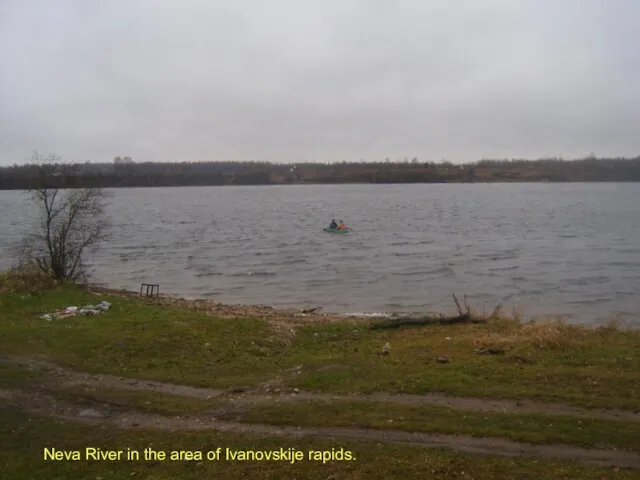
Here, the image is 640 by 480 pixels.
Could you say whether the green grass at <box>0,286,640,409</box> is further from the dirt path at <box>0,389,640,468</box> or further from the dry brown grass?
the dirt path at <box>0,389,640,468</box>

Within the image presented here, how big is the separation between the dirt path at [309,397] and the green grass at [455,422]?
0.31 m

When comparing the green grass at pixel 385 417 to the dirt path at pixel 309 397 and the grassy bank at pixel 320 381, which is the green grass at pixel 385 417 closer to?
the grassy bank at pixel 320 381

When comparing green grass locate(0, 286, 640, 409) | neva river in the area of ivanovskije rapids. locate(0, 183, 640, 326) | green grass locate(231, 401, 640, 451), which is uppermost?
green grass locate(231, 401, 640, 451)

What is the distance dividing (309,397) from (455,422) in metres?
2.85

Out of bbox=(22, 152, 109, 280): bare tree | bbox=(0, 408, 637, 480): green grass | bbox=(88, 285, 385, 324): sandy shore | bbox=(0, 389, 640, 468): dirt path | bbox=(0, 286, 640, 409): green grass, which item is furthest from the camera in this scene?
bbox=(22, 152, 109, 280): bare tree

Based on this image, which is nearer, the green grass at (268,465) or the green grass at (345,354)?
the green grass at (268,465)

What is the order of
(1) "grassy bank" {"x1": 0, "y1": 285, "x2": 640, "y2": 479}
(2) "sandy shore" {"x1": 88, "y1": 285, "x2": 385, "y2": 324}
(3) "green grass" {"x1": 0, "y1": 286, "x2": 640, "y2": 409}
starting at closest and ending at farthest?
1. (1) "grassy bank" {"x1": 0, "y1": 285, "x2": 640, "y2": 479}
2. (3) "green grass" {"x1": 0, "y1": 286, "x2": 640, "y2": 409}
3. (2) "sandy shore" {"x1": 88, "y1": 285, "x2": 385, "y2": 324}

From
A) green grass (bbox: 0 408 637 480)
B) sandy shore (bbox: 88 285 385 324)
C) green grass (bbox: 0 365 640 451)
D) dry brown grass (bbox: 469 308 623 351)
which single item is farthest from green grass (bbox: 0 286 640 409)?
sandy shore (bbox: 88 285 385 324)

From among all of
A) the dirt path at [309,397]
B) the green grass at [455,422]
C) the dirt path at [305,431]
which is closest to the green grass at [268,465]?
the dirt path at [305,431]

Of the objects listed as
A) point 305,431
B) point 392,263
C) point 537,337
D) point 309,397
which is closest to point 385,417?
point 305,431

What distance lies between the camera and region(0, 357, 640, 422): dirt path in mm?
9453

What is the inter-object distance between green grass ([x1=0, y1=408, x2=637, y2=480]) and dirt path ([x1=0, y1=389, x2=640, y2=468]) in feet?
0.85

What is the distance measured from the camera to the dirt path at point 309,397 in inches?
372

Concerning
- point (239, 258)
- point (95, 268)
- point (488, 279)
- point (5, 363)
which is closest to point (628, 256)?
point (488, 279)
